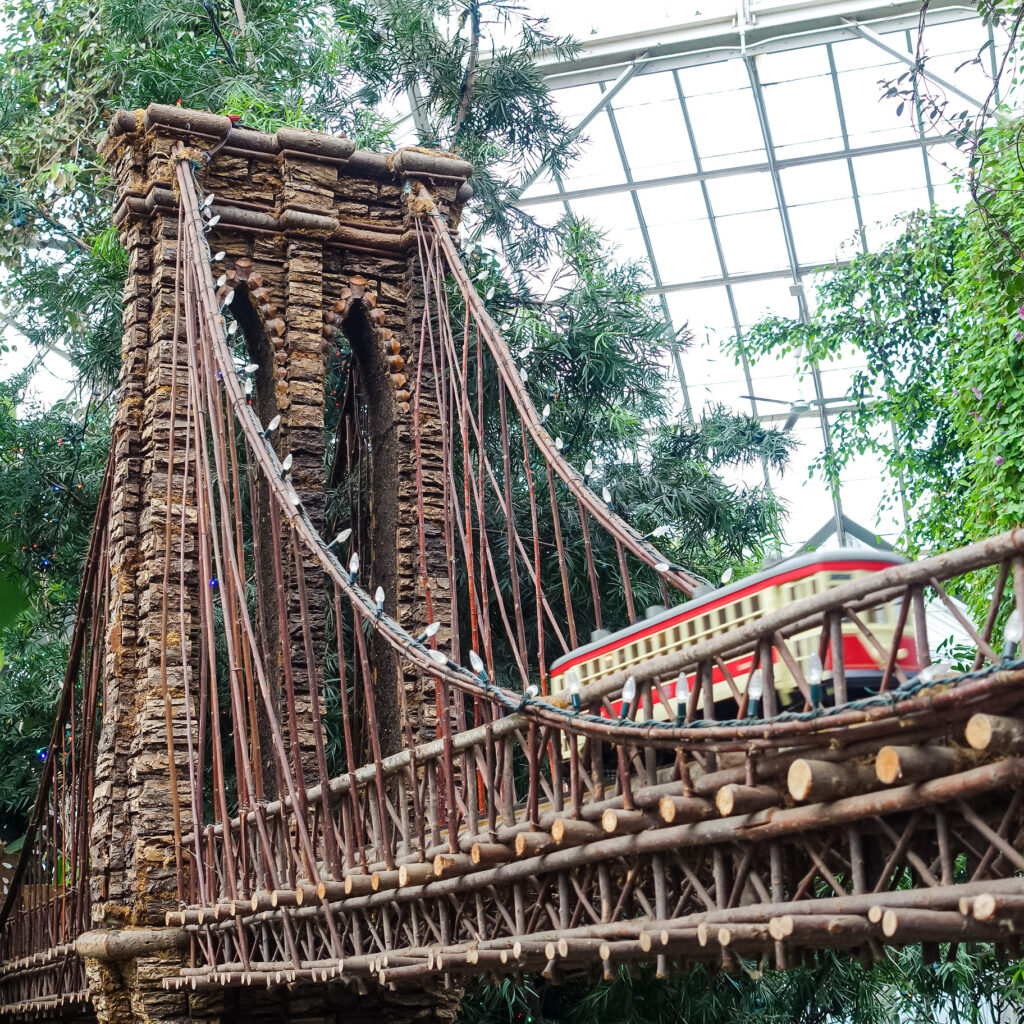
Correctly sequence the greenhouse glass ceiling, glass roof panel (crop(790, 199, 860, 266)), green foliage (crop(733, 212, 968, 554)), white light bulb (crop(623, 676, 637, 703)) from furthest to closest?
glass roof panel (crop(790, 199, 860, 266)) → the greenhouse glass ceiling → green foliage (crop(733, 212, 968, 554)) → white light bulb (crop(623, 676, 637, 703))

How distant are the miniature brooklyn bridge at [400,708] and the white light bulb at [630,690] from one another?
0.01 m

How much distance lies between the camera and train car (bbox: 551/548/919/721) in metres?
4.95

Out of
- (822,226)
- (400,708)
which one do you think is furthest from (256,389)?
(822,226)

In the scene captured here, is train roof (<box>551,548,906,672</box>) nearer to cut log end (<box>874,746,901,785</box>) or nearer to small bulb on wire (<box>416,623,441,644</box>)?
small bulb on wire (<box>416,623,441,644</box>)

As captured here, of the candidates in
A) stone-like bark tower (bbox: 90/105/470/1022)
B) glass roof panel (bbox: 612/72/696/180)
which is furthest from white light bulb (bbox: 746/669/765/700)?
glass roof panel (bbox: 612/72/696/180)

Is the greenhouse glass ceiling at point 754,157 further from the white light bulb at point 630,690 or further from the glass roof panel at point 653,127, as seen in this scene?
the white light bulb at point 630,690

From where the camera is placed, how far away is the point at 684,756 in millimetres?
4398

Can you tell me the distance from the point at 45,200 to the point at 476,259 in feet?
19.1

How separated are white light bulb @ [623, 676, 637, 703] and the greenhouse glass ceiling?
15.8 metres

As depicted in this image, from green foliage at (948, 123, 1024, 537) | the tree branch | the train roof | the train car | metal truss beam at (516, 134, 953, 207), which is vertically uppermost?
metal truss beam at (516, 134, 953, 207)

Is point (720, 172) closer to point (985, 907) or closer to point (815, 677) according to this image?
point (815, 677)

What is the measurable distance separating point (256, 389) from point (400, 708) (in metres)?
2.79

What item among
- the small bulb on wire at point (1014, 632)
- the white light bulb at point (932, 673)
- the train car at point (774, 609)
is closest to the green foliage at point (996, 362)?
the train car at point (774, 609)

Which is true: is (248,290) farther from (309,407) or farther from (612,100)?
(612,100)
